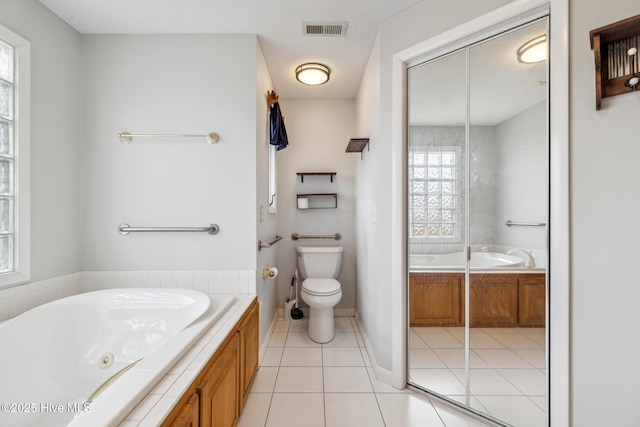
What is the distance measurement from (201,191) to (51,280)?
1026 mm

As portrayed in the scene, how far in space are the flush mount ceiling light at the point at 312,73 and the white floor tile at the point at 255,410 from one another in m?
2.52

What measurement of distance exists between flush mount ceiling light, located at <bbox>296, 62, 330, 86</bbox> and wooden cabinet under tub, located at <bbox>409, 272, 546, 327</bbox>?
1.89 m

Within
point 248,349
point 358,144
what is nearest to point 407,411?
point 248,349

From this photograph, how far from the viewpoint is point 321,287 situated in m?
2.40

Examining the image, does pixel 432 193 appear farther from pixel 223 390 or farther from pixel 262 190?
pixel 223 390

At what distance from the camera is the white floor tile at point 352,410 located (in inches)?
57.6

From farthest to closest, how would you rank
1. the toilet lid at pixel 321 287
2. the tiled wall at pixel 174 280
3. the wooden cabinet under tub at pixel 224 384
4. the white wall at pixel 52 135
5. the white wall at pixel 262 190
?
the toilet lid at pixel 321 287, the white wall at pixel 262 190, the tiled wall at pixel 174 280, the white wall at pixel 52 135, the wooden cabinet under tub at pixel 224 384

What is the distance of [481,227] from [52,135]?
266 centimetres

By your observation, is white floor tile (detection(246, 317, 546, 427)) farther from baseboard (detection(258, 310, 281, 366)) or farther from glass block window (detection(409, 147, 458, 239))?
glass block window (detection(409, 147, 458, 239))

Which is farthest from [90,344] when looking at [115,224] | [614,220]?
[614,220]

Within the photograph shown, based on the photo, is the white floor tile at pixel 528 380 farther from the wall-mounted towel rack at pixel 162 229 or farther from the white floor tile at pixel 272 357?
the wall-mounted towel rack at pixel 162 229

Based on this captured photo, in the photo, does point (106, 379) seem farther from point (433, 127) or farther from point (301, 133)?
point (301, 133)

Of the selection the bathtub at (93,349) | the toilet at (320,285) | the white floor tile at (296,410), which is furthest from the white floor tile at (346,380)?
the bathtub at (93,349)

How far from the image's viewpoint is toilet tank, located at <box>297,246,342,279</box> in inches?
108
